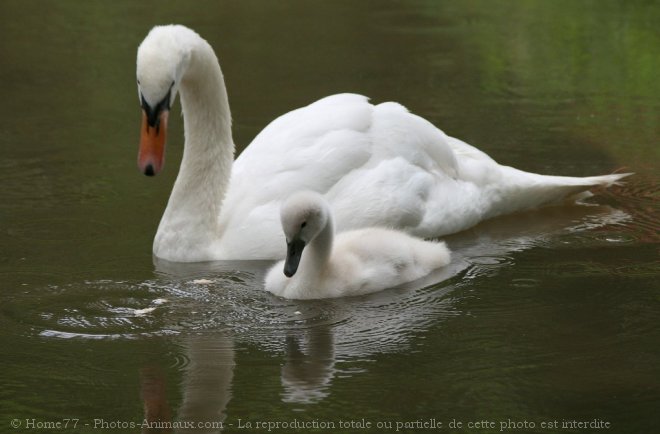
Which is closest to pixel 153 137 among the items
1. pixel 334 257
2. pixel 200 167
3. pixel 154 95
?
pixel 154 95

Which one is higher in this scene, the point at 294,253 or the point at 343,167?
the point at 343,167

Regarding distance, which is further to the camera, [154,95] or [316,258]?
[154,95]

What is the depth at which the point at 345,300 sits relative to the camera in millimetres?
7703

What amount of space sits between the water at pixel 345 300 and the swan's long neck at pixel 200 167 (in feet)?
0.60

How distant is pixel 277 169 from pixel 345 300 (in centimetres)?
121

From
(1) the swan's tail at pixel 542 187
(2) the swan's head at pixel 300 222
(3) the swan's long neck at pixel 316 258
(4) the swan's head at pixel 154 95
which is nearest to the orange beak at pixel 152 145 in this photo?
(4) the swan's head at pixel 154 95

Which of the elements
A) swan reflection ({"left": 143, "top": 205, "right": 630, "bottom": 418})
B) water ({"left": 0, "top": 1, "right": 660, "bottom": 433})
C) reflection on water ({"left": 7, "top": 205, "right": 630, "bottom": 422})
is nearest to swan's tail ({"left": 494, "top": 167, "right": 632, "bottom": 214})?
water ({"left": 0, "top": 1, "right": 660, "bottom": 433})

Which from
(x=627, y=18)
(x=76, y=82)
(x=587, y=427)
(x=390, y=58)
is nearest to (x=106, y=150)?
(x=76, y=82)

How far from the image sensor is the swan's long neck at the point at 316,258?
757cm

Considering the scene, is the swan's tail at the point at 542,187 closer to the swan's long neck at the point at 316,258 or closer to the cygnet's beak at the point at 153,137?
the swan's long neck at the point at 316,258

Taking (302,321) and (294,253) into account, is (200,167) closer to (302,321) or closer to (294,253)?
(294,253)

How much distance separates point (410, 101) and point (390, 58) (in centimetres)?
181

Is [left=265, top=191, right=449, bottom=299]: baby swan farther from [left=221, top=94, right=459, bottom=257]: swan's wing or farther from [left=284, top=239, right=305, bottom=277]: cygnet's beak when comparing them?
[left=221, top=94, right=459, bottom=257]: swan's wing

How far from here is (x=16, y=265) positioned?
8281 mm
